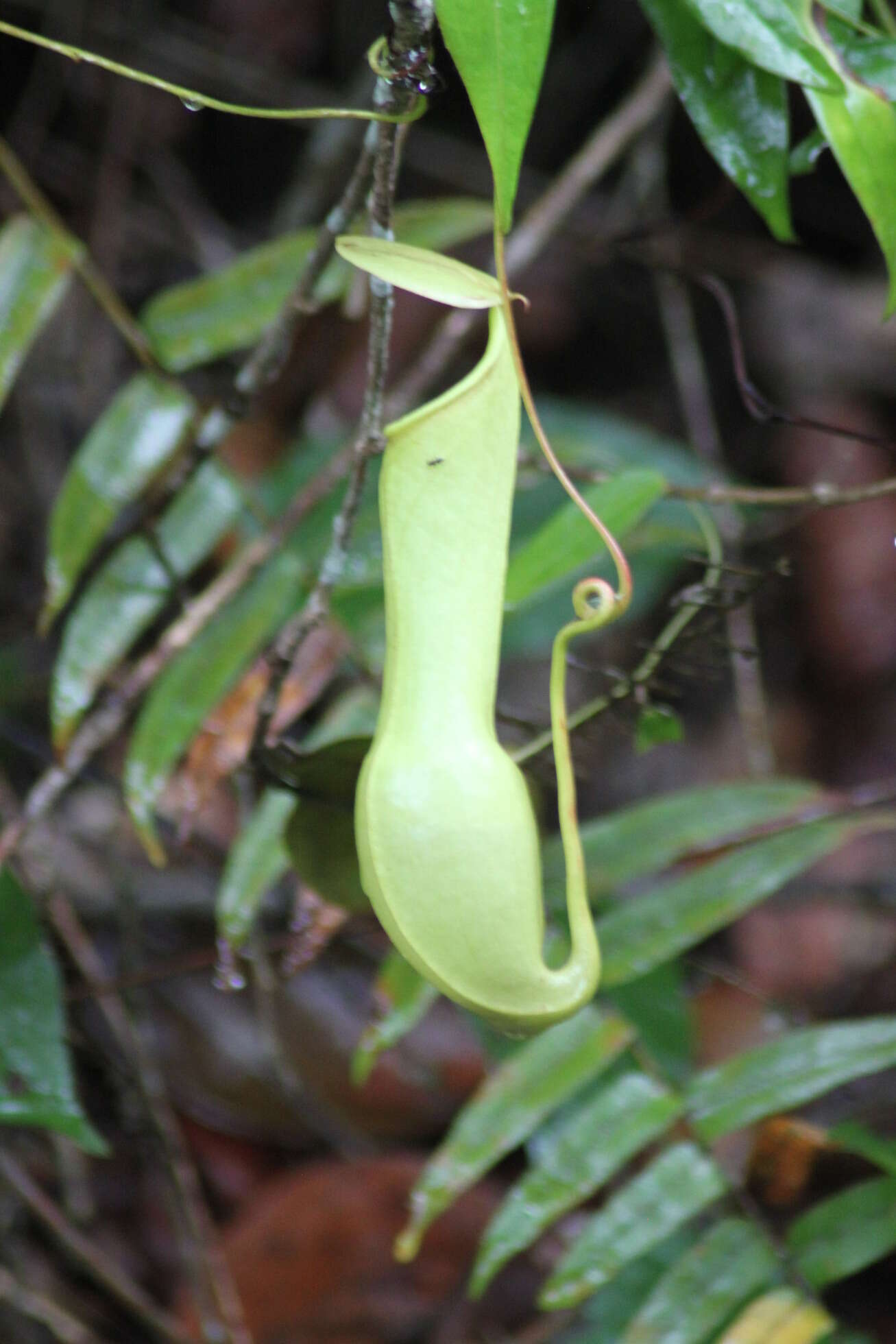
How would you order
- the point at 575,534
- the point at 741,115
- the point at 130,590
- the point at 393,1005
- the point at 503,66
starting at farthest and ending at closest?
the point at 130,590, the point at 393,1005, the point at 575,534, the point at 741,115, the point at 503,66

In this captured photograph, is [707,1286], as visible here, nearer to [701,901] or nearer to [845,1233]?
[845,1233]

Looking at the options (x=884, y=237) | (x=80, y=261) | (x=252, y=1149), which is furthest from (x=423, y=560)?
(x=252, y=1149)

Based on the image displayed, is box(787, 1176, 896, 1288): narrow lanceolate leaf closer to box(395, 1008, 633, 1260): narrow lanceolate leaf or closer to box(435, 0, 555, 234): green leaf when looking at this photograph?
box(395, 1008, 633, 1260): narrow lanceolate leaf

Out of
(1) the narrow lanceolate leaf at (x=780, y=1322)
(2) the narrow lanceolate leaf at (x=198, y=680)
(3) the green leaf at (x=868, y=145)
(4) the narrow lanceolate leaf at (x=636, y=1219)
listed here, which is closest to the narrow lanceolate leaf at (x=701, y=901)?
(4) the narrow lanceolate leaf at (x=636, y=1219)

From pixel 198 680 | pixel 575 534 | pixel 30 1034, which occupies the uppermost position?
pixel 575 534

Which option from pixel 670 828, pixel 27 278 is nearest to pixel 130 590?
pixel 27 278

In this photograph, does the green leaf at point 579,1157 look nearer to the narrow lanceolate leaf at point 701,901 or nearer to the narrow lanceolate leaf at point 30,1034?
the narrow lanceolate leaf at point 701,901

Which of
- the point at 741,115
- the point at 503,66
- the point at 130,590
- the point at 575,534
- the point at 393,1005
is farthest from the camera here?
the point at 130,590
